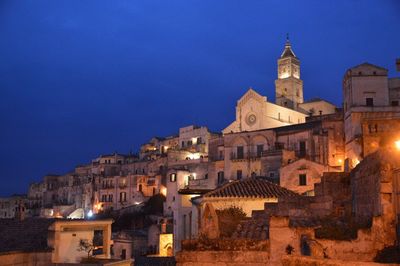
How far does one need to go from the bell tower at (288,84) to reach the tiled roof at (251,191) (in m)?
60.0

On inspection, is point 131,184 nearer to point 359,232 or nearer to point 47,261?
point 47,261

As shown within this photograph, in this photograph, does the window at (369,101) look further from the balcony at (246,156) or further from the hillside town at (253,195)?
the balcony at (246,156)

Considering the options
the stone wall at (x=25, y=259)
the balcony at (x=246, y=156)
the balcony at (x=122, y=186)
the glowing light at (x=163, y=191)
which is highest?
the balcony at (x=246, y=156)

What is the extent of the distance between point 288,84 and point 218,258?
82.2 m

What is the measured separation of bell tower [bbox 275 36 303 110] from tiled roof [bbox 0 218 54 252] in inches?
2755

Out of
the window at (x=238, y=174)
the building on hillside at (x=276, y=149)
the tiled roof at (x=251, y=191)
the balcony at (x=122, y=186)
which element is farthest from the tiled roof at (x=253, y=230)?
the balcony at (x=122, y=186)

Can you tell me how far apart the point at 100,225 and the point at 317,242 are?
11.0m

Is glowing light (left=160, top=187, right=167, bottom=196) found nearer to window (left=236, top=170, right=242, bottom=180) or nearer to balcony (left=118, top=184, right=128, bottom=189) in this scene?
balcony (left=118, top=184, right=128, bottom=189)

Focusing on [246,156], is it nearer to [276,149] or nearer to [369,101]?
[276,149]

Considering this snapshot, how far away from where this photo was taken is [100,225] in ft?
66.7

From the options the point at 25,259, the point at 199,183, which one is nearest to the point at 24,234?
the point at 25,259

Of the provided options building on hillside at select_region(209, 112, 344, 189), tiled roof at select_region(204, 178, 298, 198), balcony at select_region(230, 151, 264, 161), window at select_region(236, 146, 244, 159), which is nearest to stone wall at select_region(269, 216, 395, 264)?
tiled roof at select_region(204, 178, 298, 198)

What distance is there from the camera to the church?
7088 centimetres

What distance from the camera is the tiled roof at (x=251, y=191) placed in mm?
24281
